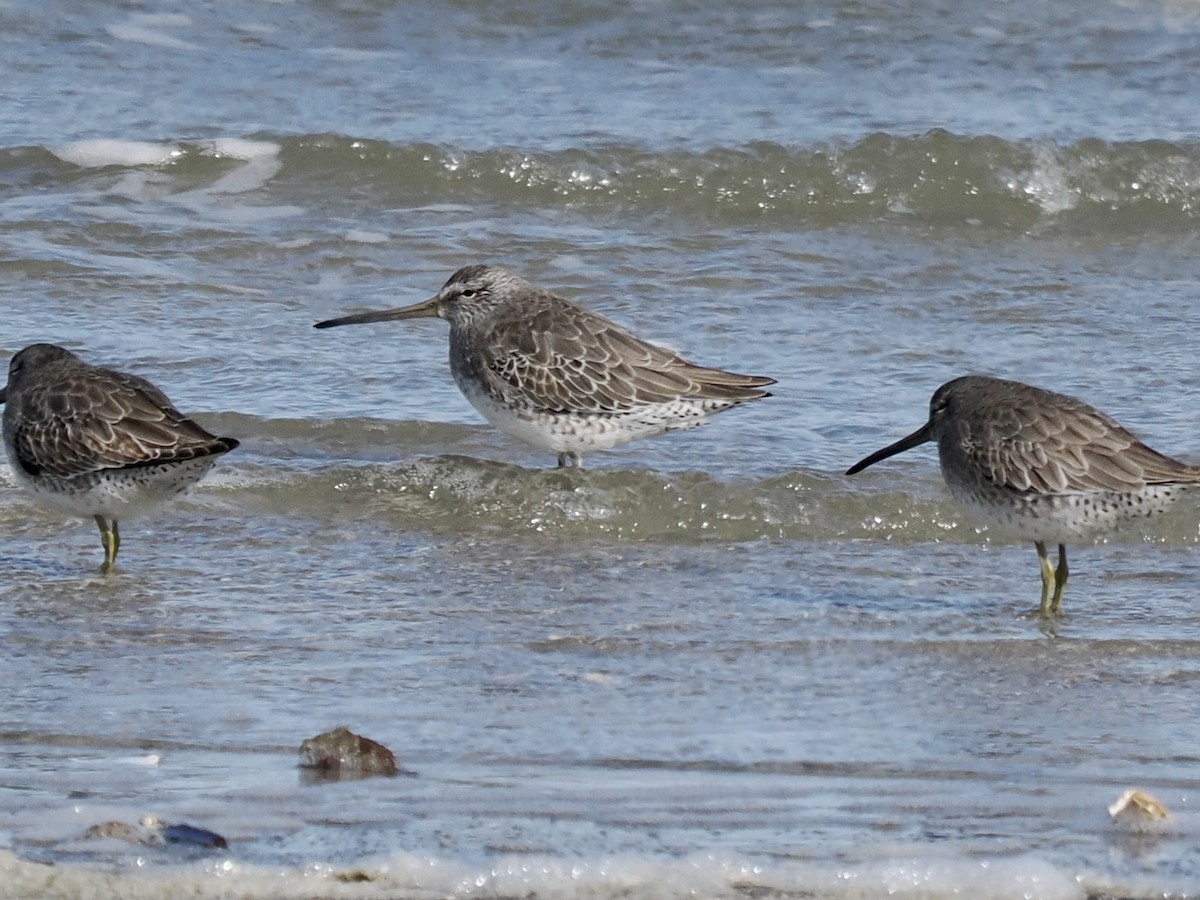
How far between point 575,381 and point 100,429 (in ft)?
7.04

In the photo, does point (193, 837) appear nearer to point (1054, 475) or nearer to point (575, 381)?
point (1054, 475)

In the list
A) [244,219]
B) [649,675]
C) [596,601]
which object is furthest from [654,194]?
[649,675]

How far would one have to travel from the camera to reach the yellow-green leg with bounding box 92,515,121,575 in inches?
279

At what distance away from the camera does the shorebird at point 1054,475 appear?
22.1 ft

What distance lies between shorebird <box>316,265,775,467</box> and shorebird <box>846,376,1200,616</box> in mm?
1549

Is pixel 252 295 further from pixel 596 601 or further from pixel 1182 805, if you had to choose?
pixel 1182 805

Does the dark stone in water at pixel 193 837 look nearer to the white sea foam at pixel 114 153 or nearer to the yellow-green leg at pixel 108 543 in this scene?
the yellow-green leg at pixel 108 543

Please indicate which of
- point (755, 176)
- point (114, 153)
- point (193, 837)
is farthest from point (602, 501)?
point (114, 153)

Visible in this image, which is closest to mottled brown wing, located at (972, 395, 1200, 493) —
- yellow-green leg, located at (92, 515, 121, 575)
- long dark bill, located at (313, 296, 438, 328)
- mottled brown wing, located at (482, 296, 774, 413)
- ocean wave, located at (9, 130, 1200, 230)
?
mottled brown wing, located at (482, 296, 774, 413)

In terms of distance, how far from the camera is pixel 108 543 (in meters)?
7.11

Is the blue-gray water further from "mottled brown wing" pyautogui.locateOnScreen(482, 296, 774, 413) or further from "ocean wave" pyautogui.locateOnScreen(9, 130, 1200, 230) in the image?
"mottled brown wing" pyautogui.locateOnScreen(482, 296, 774, 413)

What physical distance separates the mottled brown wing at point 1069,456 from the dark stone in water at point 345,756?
8.80 ft

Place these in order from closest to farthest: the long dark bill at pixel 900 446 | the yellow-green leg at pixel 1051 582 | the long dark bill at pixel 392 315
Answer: the yellow-green leg at pixel 1051 582, the long dark bill at pixel 900 446, the long dark bill at pixel 392 315

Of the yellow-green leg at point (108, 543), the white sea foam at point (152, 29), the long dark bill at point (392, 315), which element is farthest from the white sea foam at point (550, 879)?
the white sea foam at point (152, 29)
